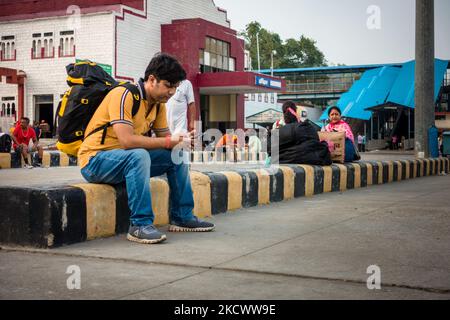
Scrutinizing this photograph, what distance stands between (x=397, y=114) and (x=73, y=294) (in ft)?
144

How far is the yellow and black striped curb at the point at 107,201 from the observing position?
14.1 feet

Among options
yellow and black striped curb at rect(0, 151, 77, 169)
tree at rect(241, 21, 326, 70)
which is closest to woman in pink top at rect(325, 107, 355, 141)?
yellow and black striped curb at rect(0, 151, 77, 169)

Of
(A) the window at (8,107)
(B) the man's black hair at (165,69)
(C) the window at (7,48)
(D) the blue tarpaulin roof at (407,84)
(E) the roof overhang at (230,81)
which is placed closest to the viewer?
(B) the man's black hair at (165,69)

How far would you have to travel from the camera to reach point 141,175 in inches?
177

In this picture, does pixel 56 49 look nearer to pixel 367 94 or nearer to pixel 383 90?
pixel 367 94

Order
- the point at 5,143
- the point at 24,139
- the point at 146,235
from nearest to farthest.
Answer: the point at 146,235
the point at 24,139
the point at 5,143

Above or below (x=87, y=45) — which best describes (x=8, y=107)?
below

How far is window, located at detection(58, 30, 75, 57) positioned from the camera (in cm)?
2908

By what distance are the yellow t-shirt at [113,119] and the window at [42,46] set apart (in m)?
26.0

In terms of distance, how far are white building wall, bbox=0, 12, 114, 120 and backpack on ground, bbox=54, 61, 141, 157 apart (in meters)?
23.9

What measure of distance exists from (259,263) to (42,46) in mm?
28057

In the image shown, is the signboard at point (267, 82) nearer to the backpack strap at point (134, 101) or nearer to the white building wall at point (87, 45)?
the white building wall at point (87, 45)

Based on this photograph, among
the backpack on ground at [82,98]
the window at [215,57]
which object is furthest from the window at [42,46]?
the backpack on ground at [82,98]

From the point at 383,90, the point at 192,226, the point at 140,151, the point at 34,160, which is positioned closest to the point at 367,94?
the point at 383,90
